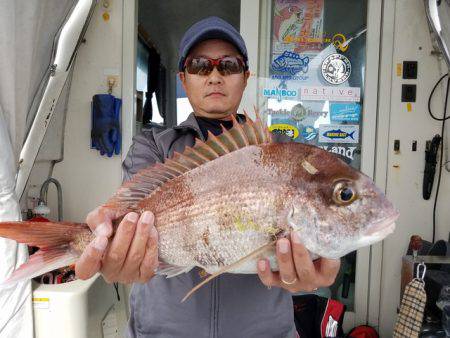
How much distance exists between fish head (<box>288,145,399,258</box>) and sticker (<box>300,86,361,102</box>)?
249 centimetres

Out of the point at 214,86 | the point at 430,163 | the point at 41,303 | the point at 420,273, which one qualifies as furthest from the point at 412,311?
the point at 41,303

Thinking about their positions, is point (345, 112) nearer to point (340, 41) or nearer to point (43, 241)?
point (340, 41)

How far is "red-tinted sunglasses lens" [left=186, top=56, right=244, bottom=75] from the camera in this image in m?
1.64

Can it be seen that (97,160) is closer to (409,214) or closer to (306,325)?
(306,325)

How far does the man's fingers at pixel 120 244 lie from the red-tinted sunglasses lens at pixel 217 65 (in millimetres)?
777

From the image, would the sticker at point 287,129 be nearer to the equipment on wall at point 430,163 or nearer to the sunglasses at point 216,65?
the equipment on wall at point 430,163

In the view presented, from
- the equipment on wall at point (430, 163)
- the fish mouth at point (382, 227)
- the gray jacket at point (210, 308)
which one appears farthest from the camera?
the equipment on wall at point (430, 163)

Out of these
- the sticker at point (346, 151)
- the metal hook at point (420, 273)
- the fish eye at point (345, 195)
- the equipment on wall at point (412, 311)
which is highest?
the sticker at point (346, 151)

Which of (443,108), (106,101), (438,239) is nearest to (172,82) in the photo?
(106,101)

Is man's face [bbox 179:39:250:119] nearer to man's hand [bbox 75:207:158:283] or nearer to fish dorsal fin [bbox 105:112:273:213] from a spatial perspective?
fish dorsal fin [bbox 105:112:273:213]

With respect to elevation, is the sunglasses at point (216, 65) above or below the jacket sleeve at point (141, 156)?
above

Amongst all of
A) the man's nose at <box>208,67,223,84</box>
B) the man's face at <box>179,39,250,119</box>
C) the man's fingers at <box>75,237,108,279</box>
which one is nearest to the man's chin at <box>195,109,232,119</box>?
the man's face at <box>179,39,250,119</box>

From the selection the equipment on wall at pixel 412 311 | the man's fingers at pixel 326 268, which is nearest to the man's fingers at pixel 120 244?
the man's fingers at pixel 326 268

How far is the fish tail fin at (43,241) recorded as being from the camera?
3.76ft
